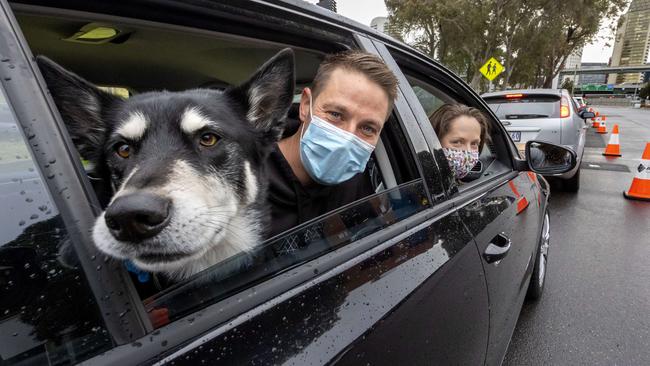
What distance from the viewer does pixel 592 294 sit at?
3.88 meters

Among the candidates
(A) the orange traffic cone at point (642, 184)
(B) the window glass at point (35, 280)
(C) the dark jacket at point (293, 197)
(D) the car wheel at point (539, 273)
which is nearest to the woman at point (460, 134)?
(C) the dark jacket at point (293, 197)

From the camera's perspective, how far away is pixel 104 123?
58.4 inches

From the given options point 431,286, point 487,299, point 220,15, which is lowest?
point 487,299

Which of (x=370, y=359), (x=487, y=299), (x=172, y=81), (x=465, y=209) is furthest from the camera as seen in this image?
(x=172, y=81)

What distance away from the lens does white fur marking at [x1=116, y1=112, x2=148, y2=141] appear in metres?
1.41

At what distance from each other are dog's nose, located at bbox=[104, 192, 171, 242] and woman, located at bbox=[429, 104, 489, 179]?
85.0 inches

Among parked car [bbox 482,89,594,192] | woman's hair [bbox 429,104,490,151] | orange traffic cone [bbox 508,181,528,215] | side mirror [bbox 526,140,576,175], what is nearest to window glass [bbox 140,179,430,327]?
orange traffic cone [bbox 508,181,528,215]

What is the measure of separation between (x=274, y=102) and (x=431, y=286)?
3.38 feet

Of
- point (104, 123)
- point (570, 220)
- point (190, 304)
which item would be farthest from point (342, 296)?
point (570, 220)

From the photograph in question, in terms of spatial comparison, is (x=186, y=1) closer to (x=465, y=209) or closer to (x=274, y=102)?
(x=274, y=102)

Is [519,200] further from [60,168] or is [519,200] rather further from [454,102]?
[60,168]

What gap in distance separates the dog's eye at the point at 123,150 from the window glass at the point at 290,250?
2.05 feet

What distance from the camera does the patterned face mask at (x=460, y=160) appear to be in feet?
8.92

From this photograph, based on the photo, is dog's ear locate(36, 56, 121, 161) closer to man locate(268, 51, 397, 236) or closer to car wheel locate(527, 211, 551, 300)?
man locate(268, 51, 397, 236)
